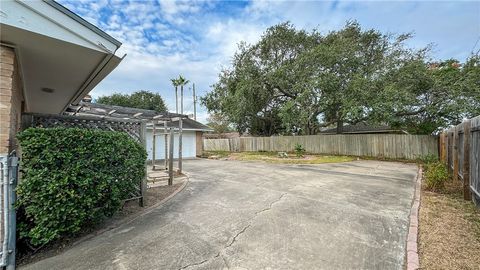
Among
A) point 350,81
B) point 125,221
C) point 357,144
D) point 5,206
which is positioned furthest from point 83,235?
point 357,144

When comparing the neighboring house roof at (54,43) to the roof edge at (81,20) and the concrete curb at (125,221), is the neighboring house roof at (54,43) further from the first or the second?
the concrete curb at (125,221)

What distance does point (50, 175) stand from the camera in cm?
→ 274

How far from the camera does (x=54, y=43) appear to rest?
9.32 ft

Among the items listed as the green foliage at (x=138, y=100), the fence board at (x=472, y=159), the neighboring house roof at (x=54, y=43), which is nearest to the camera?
the neighboring house roof at (x=54, y=43)

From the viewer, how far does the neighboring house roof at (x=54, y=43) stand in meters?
2.51

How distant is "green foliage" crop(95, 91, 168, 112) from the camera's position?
120 ft

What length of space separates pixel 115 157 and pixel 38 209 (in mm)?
1054

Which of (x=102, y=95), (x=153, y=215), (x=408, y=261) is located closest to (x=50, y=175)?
(x=153, y=215)

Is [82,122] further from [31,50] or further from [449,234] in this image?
[449,234]

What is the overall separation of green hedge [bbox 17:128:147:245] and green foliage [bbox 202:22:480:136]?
45.9 feet

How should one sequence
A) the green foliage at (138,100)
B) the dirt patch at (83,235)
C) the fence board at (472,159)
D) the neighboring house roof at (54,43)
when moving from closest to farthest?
the neighboring house roof at (54,43) → the dirt patch at (83,235) → the fence board at (472,159) → the green foliage at (138,100)

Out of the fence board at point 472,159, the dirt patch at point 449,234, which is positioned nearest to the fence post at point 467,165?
the fence board at point 472,159

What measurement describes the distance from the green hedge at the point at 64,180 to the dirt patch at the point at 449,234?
13.7ft

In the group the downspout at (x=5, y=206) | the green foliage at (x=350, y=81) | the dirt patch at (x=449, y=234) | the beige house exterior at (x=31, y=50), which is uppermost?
the green foliage at (x=350, y=81)
